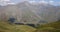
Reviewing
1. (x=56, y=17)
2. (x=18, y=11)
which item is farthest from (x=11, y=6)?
(x=56, y=17)

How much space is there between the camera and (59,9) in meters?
1.91

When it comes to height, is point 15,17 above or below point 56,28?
above

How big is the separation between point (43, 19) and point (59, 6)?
264 millimetres

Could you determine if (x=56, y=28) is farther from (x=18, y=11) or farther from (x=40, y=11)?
(x=18, y=11)

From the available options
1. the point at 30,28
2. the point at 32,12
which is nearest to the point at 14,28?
the point at 30,28

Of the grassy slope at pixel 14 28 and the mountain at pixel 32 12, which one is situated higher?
the mountain at pixel 32 12

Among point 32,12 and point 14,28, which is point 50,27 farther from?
point 14,28

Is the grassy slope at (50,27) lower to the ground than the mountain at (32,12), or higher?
lower

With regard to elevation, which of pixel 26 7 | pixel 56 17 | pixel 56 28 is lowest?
pixel 56 28

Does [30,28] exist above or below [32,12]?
below

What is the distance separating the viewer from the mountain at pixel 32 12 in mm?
1931

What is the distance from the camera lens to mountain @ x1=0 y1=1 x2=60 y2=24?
1931 mm

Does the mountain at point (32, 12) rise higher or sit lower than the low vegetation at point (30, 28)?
A: higher

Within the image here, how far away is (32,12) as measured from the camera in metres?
1.94
